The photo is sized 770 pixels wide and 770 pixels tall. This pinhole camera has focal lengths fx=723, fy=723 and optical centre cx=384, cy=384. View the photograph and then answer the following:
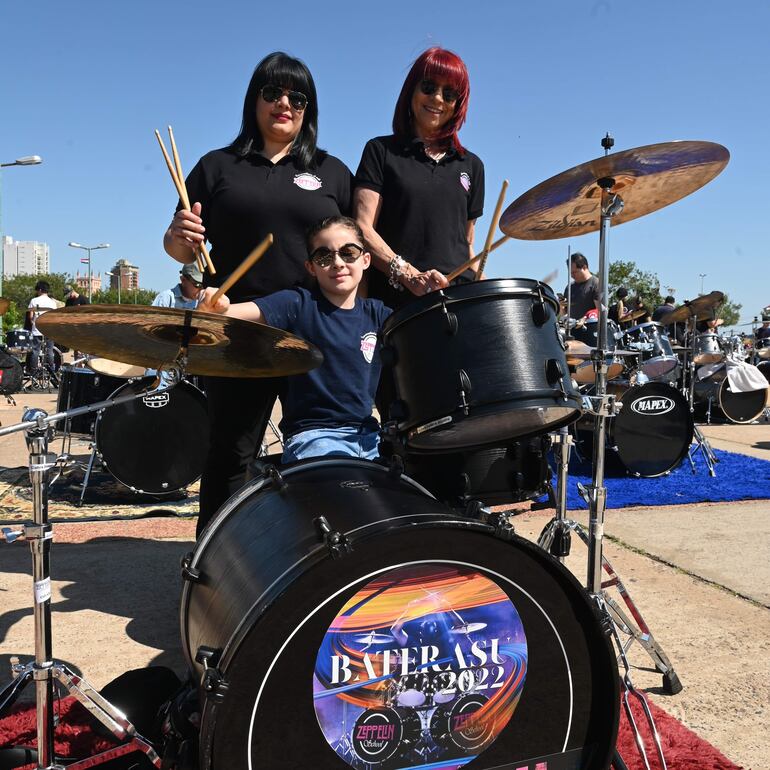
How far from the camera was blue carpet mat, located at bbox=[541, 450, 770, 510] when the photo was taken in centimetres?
565

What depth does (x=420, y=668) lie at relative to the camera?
1688 mm

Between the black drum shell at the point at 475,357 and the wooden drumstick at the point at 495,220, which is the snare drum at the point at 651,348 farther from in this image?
the black drum shell at the point at 475,357

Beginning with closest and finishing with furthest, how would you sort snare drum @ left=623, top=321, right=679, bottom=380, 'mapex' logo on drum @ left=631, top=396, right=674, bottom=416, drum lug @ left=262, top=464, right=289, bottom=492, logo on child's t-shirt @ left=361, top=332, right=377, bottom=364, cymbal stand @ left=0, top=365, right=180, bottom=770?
cymbal stand @ left=0, top=365, right=180, bottom=770 → drum lug @ left=262, top=464, right=289, bottom=492 → logo on child's t-shirt @ left=361, top=332, right=377, bottom=364 → 'mapex' logo on drum @ left=631, top=396, right=674, bottom=416 → snare drum @ left=623, top=321, right=679, bottom=380

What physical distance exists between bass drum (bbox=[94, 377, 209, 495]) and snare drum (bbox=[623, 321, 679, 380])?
14.2 feet

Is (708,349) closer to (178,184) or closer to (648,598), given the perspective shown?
(648,598)

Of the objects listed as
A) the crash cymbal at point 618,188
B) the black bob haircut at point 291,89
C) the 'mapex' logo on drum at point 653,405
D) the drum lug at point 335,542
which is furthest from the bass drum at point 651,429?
the drum lug at point 335,542

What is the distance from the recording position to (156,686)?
2.14m

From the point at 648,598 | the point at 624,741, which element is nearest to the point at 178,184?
the point at 624,741

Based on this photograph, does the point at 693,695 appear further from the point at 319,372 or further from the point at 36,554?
the point at 36,554

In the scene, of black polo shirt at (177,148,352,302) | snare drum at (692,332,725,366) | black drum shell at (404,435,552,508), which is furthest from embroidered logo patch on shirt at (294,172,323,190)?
snare drum at (692,332,725,366)

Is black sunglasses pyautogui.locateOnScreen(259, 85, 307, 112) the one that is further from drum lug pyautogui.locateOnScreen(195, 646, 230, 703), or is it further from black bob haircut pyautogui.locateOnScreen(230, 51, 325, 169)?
drum lug pyautogui.locateOnScreen(195, 646, 230, 703)

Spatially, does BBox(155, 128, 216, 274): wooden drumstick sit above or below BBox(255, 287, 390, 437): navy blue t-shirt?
above

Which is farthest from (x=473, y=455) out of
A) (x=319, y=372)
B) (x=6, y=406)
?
(x=6, y=406)

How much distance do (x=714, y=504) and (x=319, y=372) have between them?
4048 mm
